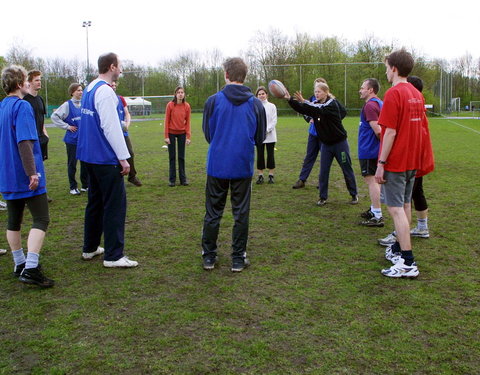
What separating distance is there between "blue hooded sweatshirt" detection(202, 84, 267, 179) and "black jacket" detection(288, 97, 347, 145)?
7.10 ft

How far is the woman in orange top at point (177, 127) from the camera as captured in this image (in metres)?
9.45

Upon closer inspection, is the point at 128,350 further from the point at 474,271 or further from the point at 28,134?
the point at 474,271

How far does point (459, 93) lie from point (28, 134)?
6445 centimetres

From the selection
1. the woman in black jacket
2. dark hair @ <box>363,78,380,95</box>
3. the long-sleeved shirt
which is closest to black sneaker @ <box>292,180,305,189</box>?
the woman in black jacket

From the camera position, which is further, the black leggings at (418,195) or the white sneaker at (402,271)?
the black leggings at (418,195)

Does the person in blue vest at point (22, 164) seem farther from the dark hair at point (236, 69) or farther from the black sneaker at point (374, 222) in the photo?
the black sneaker at point (374, 222)

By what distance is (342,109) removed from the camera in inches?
288

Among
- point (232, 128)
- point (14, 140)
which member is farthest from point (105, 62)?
point (232, 128)

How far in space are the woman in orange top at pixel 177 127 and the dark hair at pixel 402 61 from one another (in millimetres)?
5593

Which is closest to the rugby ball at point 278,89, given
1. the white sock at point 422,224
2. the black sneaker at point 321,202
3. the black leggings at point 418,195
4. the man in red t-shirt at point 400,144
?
the man in red t-shirt at point 400,144

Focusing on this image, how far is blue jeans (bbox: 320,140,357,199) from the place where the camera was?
746cm

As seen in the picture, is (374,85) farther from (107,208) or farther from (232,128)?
(107,208)

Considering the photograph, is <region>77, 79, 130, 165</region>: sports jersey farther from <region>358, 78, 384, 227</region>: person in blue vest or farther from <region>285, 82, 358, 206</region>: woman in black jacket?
<region>358, 78, 384, 227</region>: person in blue vest

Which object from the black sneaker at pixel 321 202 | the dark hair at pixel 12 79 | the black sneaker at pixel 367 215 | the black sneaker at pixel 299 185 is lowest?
the black sneaker at pixel 367 215
